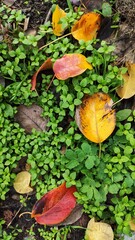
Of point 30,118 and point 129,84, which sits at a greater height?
point 129,84

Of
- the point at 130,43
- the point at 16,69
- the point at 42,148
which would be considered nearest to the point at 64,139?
the point at 42,148

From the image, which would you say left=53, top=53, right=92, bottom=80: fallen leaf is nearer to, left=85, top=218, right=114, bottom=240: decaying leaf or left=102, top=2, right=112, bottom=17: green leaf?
left=102, top=2, right=112, bottom=17: green leaf

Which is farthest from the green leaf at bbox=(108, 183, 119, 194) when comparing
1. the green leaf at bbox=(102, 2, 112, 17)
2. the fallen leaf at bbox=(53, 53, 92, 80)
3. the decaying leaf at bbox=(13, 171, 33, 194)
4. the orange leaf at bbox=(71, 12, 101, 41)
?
the green leaf at bbox=(102, 2, 112, 17)

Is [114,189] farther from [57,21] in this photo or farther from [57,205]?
[57,21]

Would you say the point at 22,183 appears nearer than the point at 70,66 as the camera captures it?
No

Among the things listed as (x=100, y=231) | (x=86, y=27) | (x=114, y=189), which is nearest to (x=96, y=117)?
(x=114, y=189)

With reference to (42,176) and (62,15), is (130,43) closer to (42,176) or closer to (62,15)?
(62,15)
